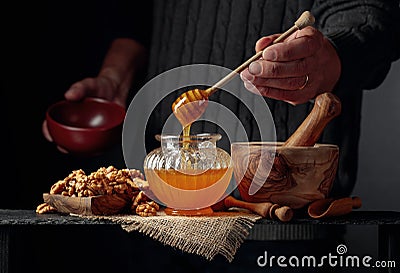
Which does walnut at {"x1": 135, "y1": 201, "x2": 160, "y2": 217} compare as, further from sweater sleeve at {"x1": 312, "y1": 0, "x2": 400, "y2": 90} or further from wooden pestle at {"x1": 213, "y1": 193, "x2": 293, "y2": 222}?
sweater sleeve at {"x1": 312, "y1": 0, "x2": 400, "y2": 90}

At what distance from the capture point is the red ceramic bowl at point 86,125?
141cm

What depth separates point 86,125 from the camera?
1535 millimetres

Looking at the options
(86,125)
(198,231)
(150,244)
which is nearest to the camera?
(198,231)

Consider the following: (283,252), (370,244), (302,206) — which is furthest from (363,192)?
(302,206)

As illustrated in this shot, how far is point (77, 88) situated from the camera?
5.11 feet

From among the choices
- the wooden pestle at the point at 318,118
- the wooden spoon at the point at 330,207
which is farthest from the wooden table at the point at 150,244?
the wooden pestle at the point at 318,118

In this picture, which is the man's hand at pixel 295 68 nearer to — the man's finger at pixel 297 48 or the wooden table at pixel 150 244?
the man's finger at pixel 297 48

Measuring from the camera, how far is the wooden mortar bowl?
90 cm

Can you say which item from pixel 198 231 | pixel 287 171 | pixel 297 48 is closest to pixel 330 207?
pixel 287 171

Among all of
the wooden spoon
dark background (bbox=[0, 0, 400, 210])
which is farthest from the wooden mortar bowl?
dark background (bbox=[0, 0, 400, 210])

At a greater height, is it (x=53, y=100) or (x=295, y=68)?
(x=295, y=68)

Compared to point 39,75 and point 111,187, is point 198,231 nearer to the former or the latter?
point 111,187

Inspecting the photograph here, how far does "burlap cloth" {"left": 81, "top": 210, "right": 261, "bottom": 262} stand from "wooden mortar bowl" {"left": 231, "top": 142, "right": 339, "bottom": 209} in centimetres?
6

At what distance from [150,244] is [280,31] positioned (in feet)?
2.03
